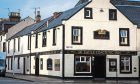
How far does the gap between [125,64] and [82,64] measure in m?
5.69

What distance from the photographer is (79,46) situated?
166ft

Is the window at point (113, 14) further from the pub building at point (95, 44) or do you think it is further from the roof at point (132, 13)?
the roof at point (132, 13)

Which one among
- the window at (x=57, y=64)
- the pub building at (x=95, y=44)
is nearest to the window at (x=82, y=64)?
the pub building at (x=95, y=44)

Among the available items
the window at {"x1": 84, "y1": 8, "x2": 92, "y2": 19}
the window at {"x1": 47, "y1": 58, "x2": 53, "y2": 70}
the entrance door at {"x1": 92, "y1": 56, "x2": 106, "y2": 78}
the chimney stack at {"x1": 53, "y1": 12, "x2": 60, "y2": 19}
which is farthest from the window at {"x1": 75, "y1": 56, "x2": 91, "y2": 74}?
the chimney stack at {"x1": 53, "y1": 12, "x2": 60, "y2": 19}

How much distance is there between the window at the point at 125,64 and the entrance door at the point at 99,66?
88.2 inches

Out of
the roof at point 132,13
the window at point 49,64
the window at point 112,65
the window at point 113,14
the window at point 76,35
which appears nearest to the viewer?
the window at point 76,35

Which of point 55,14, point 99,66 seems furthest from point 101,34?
point 55,14

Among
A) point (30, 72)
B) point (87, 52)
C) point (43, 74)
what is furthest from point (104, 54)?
point (30, 72)

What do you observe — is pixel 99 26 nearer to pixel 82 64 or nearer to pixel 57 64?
pixel 82 64

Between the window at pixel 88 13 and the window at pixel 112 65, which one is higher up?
the window at pixel 88 13

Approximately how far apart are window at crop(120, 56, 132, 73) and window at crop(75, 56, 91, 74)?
4.27 m

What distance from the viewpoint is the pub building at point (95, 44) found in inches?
1981

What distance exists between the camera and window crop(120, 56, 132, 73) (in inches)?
2052

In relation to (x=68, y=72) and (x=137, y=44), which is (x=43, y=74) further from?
(x=137, y=44)
